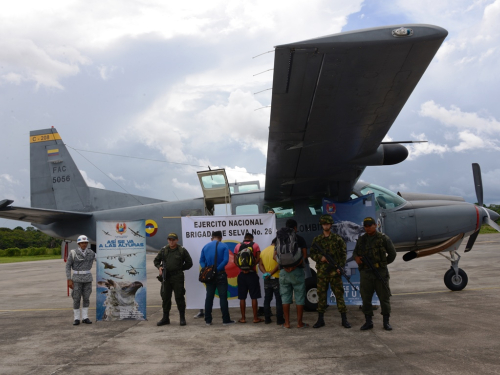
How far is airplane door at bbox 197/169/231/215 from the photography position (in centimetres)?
1096

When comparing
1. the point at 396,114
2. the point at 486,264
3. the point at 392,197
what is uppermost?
the point at 396,114

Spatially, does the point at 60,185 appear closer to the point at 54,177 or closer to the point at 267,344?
the point at 54,177

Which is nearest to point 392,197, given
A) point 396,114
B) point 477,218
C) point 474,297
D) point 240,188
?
point 477,218

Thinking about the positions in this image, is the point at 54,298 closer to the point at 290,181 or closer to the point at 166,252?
the point at 166,252

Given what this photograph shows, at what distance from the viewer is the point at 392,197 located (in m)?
11.0

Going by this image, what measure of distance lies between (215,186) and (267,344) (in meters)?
5.11

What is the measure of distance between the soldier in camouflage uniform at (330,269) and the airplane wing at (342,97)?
1.43 metres

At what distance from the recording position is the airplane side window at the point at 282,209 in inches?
435

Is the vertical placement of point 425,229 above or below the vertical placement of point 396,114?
below

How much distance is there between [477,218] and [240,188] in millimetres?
6008

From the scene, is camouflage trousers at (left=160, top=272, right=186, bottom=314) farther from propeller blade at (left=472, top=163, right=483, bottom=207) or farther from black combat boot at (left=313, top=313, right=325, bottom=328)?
propeller blade at (left=472, top=163, right=483, bottom=207)

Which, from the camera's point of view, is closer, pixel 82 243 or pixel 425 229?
pixel 82 243

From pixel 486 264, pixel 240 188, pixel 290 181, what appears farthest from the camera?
pixel 486 264

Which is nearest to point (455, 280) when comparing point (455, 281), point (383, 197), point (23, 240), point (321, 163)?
point (455, 281)
